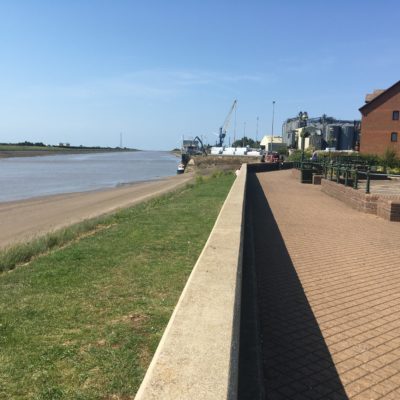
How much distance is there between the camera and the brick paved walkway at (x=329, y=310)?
11.7ft

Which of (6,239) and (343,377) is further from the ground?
(343,377)

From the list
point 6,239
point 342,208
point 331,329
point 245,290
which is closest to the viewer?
point 331,329

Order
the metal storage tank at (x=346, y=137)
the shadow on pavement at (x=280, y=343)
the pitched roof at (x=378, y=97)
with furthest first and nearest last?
the metal storage tank at (x=346, y=137) → the pitched roof at (x=378, y=97) → the shadow on pavement at (x=280, y=343)

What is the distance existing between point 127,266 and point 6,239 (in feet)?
35.0

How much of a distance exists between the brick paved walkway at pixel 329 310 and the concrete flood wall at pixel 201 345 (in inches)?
24.5

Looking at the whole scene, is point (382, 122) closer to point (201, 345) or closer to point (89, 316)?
point (89, 316)

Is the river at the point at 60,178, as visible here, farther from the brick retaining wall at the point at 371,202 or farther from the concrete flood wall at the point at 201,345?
the concrete flood wall at the point at 201,345

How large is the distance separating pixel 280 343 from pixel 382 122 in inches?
2327

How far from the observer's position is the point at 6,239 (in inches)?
613

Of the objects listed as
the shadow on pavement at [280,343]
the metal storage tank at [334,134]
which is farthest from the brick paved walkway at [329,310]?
the metal storage tank at [334,134]

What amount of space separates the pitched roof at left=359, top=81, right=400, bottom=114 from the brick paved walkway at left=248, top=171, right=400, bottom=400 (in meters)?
51.7

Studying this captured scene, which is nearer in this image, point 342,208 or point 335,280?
point 335,280

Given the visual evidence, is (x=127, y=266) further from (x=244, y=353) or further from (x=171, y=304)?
(x=244, y=353)

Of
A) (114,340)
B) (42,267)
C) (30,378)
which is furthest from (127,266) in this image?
(30,378)
